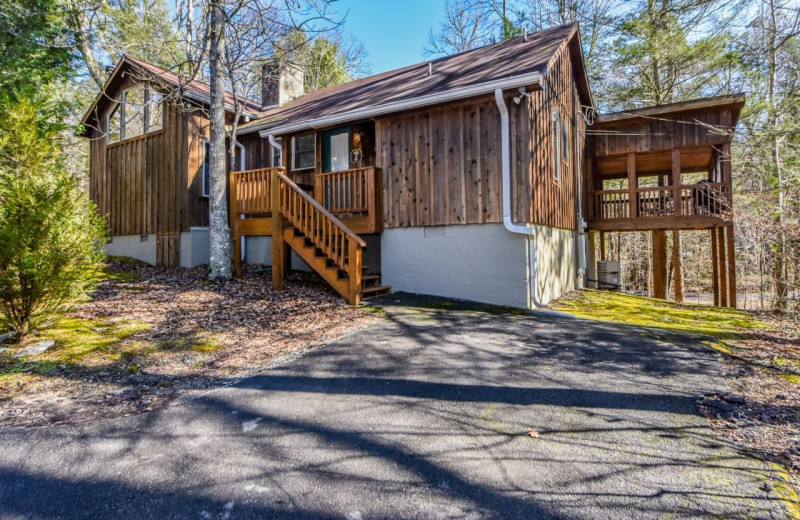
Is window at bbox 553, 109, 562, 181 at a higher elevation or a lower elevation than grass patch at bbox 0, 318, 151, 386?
higher

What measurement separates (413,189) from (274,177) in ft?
9.09

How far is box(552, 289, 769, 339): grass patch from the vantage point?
6.20 metres

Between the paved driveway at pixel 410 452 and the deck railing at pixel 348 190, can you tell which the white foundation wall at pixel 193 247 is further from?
the paved driveway at pixel 410 452

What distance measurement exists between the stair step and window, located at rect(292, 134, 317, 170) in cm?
432

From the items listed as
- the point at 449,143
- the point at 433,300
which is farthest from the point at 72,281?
the point at 449,143

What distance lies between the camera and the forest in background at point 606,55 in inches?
261

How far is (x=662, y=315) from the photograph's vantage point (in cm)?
740

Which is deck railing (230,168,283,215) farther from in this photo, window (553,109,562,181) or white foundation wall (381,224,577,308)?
window (553,109,562,181)

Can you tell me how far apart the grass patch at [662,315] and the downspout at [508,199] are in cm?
80

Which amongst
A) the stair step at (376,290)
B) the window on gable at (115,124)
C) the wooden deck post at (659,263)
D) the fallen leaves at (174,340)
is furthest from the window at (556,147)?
the window on gable at (115,124)

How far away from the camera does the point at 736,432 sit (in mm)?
2889

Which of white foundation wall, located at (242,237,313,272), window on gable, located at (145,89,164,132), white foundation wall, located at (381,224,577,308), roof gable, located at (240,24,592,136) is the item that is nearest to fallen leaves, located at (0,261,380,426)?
white foundation wall, located at (381,224,577,308)

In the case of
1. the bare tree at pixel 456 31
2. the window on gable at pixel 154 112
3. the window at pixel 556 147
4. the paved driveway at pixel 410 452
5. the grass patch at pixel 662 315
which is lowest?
the paved driveway at pixel 410 452

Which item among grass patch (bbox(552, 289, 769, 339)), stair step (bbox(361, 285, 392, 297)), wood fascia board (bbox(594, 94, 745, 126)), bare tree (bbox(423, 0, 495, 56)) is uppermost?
bare tree (bbox(423, 0, 495, 56))
